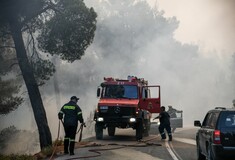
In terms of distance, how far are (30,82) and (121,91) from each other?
17.0 feet

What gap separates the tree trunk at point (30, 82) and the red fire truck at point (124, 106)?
3623 millimetres

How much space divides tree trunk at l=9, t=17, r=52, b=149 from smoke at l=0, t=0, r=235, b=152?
27.4 meters

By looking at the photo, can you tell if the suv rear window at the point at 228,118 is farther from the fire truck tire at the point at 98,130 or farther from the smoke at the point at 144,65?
the smoke at the point at 144,65

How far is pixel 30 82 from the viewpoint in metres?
21.7

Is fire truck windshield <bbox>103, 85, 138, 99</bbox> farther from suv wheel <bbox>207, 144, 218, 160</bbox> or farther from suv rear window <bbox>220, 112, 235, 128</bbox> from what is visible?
suv rear window <bbox>220, 112, 235, 128</bbox>

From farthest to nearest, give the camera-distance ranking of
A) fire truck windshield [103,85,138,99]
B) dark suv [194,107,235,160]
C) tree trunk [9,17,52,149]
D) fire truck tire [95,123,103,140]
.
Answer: tree trunk [9,17,52,149] → fire truck windshield [103,85,138,99] → fire truck tire [95,123,103,140] → dark suv [194,107,235,160]

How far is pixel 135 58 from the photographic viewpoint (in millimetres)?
71000

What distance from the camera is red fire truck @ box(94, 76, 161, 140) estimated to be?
733 inches

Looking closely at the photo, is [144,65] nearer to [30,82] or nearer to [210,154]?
[30,82]

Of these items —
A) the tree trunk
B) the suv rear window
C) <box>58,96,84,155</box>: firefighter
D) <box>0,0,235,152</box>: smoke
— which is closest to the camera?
the suv rear window

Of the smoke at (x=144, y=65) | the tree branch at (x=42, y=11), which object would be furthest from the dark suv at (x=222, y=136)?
the smoke at (x=144, y=65)

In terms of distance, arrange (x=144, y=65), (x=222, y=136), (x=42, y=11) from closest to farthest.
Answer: (x=222, y=136)
(x=42, y=11)
(x=144, y=65)

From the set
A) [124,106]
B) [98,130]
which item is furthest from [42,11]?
[124,106]

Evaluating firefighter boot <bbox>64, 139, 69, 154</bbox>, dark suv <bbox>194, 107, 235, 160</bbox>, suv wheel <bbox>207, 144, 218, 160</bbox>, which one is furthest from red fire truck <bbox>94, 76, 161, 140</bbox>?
dark suv <bbox>194, 107, 235, 160</bbox>
